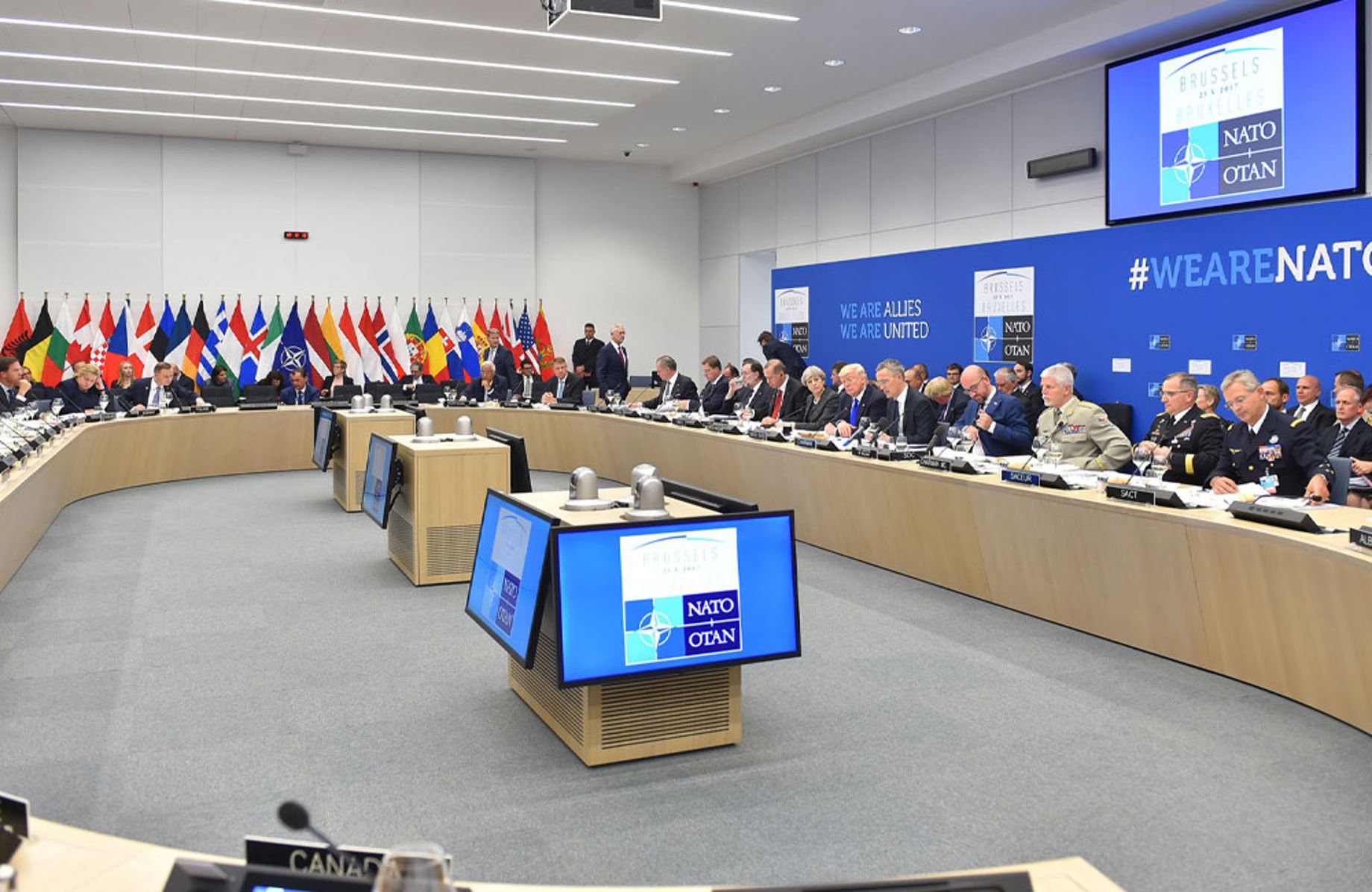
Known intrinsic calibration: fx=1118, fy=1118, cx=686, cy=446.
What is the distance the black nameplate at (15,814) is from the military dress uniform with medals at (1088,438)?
18.8 ft

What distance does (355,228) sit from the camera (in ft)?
49.0

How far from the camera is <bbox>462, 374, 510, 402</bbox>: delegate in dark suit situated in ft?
43.2

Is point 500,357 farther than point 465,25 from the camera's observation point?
Yes

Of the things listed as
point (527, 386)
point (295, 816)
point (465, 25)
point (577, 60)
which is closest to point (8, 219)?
point (527, 386)

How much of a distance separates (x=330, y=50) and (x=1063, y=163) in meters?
6.50

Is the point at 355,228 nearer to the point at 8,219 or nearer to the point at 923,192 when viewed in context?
the point at 8,219

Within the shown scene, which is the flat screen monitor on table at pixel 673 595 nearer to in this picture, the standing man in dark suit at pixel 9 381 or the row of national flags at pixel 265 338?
the standing man in dark suit at pixel 9 381

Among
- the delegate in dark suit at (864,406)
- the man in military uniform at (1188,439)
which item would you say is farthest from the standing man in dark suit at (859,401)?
the man in military uniform at (1188,439)

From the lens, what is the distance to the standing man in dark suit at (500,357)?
47.5ft

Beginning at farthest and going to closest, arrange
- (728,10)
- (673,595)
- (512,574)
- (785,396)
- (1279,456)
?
(785,396)
(728,10)
(1279,456)
(512,574)
(673,595)

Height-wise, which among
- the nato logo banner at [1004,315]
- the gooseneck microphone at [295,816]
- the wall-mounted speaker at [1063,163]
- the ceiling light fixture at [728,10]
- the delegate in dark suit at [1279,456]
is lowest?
the gooseneck microphone at [295,816]

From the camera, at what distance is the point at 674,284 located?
55.6 ft

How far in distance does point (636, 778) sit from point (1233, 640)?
263 cm

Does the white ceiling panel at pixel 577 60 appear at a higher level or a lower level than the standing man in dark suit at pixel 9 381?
higher
